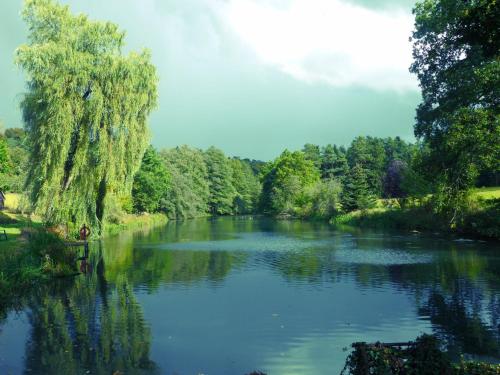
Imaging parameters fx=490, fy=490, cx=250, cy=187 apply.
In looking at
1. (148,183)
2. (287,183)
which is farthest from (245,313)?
(287,183)

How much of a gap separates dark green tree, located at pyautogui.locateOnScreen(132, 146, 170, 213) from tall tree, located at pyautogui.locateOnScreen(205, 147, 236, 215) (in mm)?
35055

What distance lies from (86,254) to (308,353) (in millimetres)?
20983

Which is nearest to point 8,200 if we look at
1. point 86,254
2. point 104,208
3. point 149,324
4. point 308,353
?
point 104,208

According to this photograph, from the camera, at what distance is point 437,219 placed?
47875 mm

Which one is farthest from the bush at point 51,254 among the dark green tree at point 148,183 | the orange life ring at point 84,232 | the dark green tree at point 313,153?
the dark green tree at point 313,153

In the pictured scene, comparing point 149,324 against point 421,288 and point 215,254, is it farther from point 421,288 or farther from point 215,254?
point 215,254

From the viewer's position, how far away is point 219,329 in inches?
571

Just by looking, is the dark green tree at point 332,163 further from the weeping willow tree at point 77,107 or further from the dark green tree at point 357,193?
the weeping willow tree at point 77,107

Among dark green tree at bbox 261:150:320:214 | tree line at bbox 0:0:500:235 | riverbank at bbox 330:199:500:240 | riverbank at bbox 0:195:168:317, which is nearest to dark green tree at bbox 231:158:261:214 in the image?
dark green tree at bbox 261:150:320:214

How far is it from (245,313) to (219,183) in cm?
9512

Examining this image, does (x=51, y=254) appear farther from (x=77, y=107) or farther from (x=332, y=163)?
(x=332, y=163)

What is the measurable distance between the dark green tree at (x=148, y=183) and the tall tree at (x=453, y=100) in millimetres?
44148

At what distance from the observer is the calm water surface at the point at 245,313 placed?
1173 centimetres

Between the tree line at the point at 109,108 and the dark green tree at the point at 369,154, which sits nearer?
the tree line at the point at 109,108
